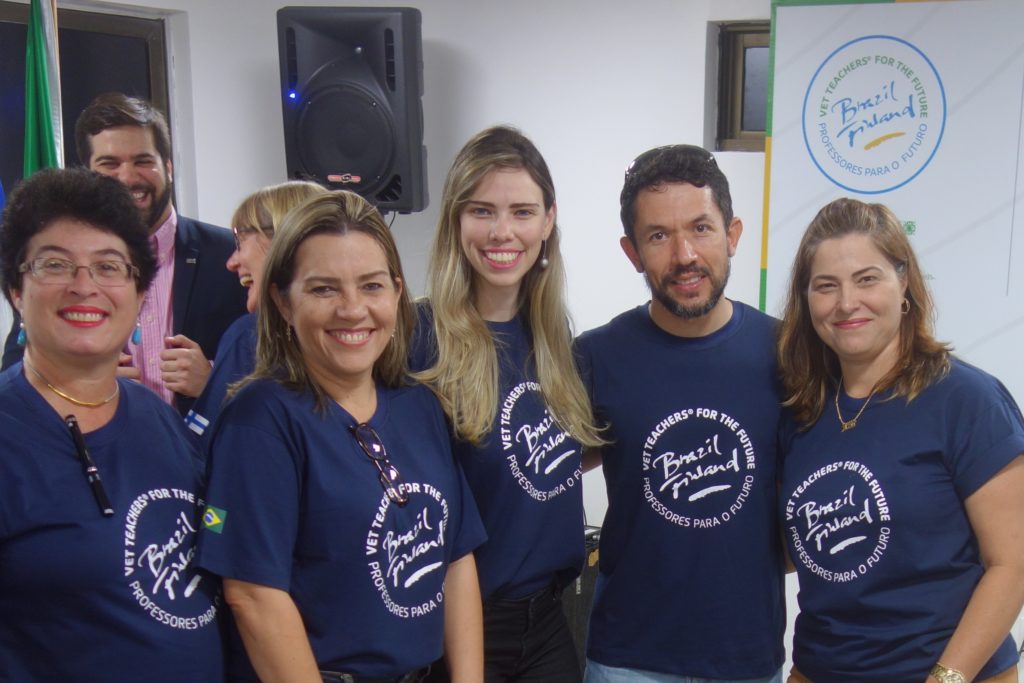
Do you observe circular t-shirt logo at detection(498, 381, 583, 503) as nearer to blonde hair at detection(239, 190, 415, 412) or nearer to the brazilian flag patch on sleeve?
blonde hair at detection(239, 190, 415, 412)

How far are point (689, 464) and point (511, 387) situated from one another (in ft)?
1.16

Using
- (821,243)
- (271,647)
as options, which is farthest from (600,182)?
(271,647)

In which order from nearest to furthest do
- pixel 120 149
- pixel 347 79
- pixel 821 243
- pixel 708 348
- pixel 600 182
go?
pixel 821 243, pixel 708 348, pixel 120 149, pixel 347 79, pixel 600 182

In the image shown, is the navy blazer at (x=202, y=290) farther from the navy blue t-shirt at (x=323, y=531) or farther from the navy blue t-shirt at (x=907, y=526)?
the navy blue t-shirt at (x=907, y=526)

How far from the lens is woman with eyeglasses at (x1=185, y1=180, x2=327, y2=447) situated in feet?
6.09

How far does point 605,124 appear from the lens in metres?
3.73

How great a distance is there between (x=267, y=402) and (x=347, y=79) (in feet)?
7.62

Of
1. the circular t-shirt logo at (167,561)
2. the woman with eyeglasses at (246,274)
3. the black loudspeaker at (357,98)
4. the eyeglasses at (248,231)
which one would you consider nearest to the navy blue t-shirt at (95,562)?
the circular t-shirt logo at (167,561)

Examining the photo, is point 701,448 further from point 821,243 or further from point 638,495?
point 821,243

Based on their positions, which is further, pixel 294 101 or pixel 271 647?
pixel 294 101

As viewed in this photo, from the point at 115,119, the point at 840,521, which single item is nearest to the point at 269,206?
the point at 115,119

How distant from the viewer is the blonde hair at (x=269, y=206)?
2020 mm

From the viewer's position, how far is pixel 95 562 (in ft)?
4.21

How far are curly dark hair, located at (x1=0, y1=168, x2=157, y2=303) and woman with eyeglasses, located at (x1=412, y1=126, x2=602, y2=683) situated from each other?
567mm
